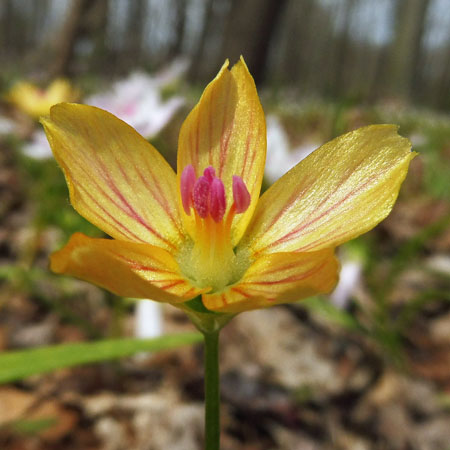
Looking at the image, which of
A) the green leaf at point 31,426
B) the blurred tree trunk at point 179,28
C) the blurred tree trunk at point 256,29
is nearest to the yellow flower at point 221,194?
the green leaf at point 31,426

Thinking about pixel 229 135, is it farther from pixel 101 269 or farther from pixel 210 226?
pixel 101 269

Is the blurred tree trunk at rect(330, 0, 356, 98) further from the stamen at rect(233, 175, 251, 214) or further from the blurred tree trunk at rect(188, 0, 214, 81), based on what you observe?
the stamen at rect(233, 175, 251, 214)

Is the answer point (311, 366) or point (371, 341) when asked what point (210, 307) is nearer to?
point (311, 366)

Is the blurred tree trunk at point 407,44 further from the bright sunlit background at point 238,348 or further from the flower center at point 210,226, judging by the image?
the flower center at point 210,226

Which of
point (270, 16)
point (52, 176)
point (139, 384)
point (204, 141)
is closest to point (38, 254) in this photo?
point (52, 176)

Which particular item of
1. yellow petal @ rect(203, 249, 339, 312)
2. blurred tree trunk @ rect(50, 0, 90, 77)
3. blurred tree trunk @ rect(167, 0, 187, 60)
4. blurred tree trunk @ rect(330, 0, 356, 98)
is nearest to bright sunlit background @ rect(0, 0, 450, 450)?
yellow petal @ rect(203, 249, 339, 312)

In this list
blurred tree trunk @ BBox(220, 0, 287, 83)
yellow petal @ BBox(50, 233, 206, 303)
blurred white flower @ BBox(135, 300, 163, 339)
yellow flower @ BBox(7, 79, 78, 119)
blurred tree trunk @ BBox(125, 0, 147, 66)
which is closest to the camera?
yellow petal @ BBox(50, 233, 206, 303)
